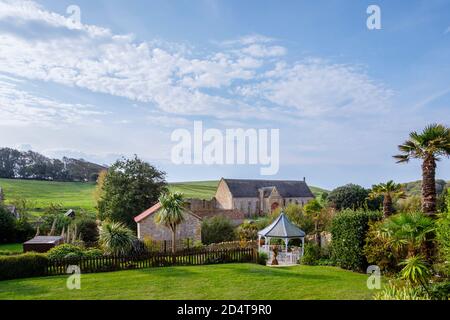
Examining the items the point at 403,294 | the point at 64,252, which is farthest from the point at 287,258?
the point at 64,252

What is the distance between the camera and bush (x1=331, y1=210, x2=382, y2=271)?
58.5ft

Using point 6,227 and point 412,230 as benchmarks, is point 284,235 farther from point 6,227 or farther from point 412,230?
point 6,227

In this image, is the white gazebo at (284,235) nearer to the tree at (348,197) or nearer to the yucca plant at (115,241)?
the yucca plant at (115,241)

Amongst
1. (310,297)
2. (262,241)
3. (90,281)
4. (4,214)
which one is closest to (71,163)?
(4,214)

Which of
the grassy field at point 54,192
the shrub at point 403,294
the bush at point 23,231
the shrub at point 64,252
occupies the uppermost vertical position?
→ the grassy field at point 54,192

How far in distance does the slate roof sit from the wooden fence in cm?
4149

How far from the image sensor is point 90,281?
15609mm

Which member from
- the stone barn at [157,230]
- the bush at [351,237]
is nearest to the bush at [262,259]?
the bush at [351,237]

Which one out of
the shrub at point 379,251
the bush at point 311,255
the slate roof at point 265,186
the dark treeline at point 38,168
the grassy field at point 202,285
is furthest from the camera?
the dark treeline at point 38,168

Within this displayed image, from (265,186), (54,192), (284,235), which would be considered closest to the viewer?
(284,235)

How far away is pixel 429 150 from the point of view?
1526 centimetres

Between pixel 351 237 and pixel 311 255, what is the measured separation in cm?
396

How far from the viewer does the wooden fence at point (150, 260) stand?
59.3 feet

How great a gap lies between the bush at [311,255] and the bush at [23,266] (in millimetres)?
14390
